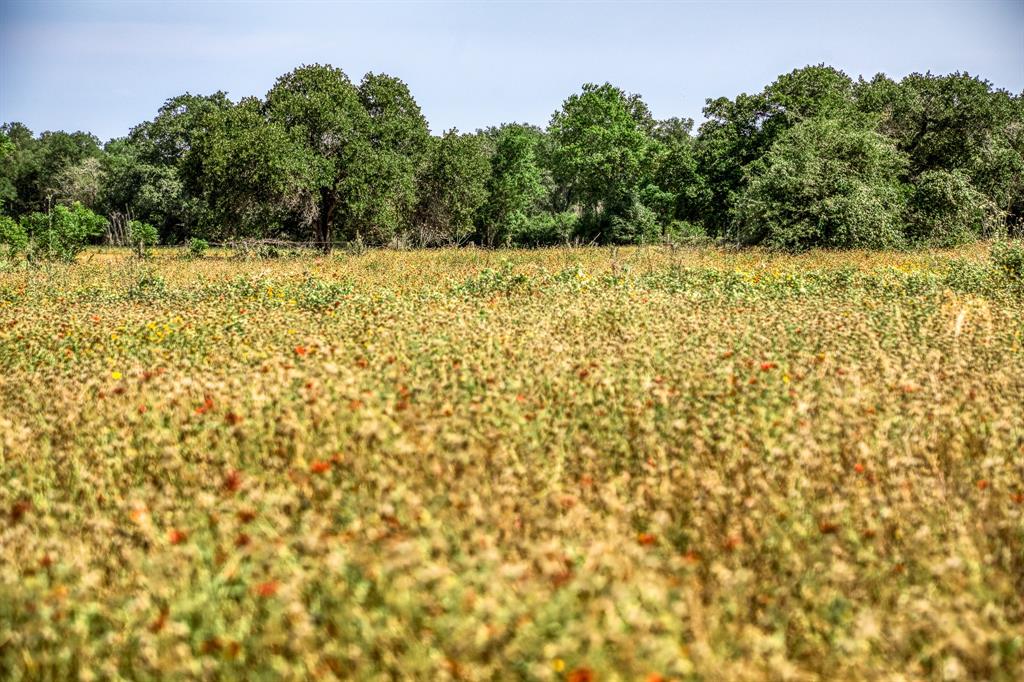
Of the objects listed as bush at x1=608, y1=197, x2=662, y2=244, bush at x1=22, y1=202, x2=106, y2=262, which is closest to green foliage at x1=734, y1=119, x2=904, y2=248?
bush at x1=22, y1=202, x2=106, y2=262

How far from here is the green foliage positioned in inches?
787

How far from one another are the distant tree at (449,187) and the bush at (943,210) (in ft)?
62.2

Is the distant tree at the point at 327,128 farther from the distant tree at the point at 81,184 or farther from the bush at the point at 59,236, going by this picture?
the distant tree at the point at 81,184

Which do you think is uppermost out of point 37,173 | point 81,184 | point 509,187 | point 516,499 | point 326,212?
point 37,173

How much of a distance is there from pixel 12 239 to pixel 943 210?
28.0 m

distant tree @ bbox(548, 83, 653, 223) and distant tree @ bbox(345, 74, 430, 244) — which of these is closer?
distant tree @ bbox(345, 74, 430, 244)

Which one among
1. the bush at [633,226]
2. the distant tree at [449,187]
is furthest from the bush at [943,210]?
the bush at [633,226]

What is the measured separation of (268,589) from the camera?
2.30 m

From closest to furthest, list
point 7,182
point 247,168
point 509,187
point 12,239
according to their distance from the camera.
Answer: point 12,239
point 247,168
point 509,187
point 7,182

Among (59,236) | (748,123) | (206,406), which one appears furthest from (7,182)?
(206,406)

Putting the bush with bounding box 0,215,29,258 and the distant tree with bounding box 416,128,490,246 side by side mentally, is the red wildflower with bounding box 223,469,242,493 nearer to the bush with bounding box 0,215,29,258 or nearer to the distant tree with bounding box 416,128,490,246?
the bush with bounding box 0,215,29,258

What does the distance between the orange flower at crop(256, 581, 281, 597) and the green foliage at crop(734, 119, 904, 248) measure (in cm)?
2017

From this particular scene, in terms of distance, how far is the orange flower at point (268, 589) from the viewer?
7.55ft

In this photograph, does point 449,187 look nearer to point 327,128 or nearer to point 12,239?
point 327,128
